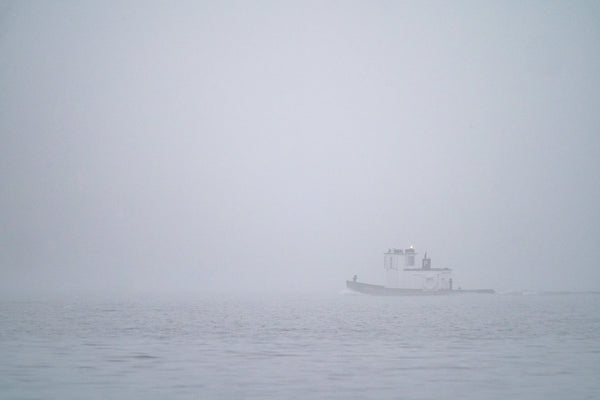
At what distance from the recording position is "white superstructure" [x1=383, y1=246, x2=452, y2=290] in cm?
10669

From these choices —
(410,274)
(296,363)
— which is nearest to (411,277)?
(410,274)

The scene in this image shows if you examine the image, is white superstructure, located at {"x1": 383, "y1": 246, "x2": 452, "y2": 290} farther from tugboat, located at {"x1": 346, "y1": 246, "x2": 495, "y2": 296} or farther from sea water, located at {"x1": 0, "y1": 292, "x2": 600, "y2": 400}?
sea water, located at {"x1": 0, "y1": 292, "x2": 600, "y2": 400}

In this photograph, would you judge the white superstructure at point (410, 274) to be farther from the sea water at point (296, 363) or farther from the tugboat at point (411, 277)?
the sea water at point (296, 363)

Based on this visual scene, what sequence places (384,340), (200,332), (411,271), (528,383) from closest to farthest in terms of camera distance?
(528,383)
(384,340)
(200,332)
(411,271)

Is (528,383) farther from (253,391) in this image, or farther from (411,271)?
(411,271)

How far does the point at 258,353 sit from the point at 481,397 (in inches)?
478

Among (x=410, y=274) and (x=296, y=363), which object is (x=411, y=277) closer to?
(x=410, y=274)

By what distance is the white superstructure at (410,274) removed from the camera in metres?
107

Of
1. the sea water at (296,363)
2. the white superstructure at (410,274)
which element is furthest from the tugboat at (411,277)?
the sea water at (296,363)

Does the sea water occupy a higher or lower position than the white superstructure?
lower

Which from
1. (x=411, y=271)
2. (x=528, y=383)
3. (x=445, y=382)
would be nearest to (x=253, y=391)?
(x=445, y=382)

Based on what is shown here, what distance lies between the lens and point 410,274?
107 meters

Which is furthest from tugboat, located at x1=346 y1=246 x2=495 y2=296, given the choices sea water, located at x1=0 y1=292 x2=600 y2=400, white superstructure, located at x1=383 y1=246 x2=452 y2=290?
sea water, located at x1=0 y1=292 x2=600 y2=400

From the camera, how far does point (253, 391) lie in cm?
1998
